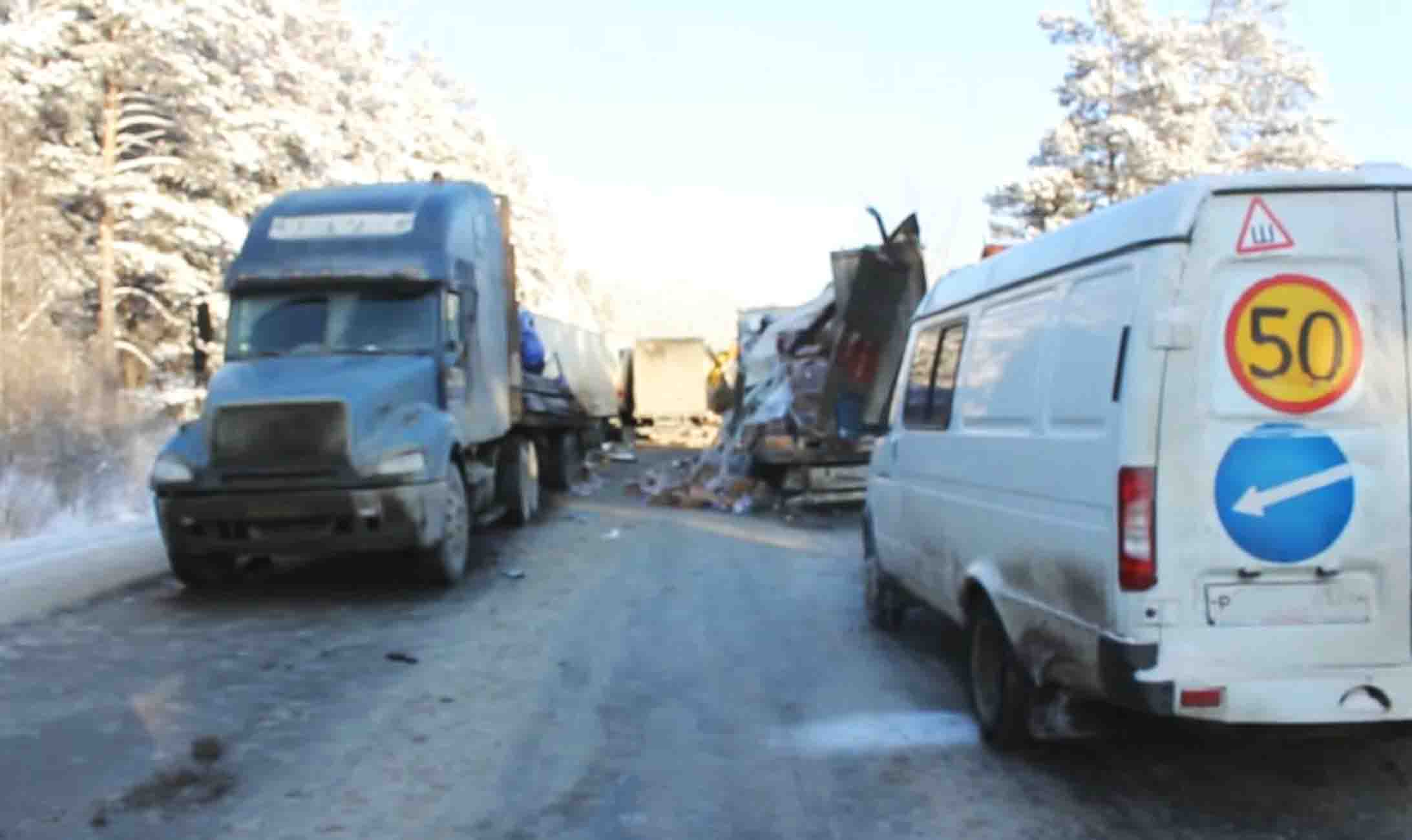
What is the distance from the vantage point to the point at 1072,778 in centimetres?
537

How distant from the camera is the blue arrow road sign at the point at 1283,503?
173 inches

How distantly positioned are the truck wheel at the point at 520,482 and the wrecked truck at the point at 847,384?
116 inches

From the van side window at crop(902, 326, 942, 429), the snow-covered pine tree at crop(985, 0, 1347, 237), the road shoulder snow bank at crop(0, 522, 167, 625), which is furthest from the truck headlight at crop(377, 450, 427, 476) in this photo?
the snow-covered pine tree at crop(985, 0, 1347, 237)

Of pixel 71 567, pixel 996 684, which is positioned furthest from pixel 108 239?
pixel 996 684

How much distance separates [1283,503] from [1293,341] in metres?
0.57

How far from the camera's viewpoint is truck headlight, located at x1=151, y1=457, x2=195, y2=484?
389 inches

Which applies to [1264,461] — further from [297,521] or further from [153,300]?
[153,300]

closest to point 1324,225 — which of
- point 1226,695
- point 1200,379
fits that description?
point 1200,379

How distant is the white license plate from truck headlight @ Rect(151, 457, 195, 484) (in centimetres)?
800

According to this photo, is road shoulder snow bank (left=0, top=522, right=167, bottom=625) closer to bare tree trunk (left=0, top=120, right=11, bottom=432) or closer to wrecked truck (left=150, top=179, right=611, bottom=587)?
wrecked truck (left=150, top=179, right=611, bottom=587)

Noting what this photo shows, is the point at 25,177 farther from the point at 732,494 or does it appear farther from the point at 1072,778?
the point at 1072,778

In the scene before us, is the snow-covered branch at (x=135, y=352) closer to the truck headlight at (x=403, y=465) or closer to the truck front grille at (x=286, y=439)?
the truck front grille at (x=286, y=439)

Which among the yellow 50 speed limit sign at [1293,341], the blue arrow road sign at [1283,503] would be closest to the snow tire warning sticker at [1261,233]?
the yellow 50 speed limit sign at [1293,341]

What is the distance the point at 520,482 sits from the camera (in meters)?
14.9
